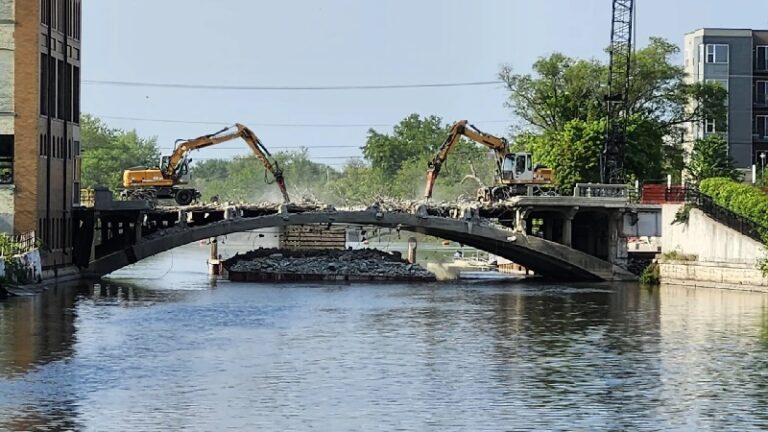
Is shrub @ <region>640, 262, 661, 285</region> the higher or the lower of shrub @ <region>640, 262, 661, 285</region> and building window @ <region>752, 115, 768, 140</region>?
the lower

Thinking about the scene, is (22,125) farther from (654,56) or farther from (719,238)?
(654,56)

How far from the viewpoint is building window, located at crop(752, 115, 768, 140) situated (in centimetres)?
15900

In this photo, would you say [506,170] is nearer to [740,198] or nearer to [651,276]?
[651,276]

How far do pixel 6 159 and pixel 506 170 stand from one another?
34988mm

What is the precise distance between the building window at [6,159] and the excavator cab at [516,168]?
34.9 metres

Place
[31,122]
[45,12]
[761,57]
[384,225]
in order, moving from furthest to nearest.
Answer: [761,57], [384,225], [45,12], [31,122]

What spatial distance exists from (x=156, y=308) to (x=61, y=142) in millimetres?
21292

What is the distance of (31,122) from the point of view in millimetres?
97250

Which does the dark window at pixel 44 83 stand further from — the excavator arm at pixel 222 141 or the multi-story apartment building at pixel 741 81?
the multi-story apartment building at pixel 741 81

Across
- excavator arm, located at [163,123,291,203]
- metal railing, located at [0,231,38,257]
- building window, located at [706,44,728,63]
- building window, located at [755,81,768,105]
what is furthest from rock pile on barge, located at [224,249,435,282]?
building window, located at [755,81,768,105]

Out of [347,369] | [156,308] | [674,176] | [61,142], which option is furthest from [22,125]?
[674,176]

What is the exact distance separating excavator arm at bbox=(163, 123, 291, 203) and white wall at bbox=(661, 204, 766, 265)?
23874 mm

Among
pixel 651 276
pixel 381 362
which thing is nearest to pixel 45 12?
pixel 651 276

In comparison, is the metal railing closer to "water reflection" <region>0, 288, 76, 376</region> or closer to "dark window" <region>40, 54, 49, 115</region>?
"water reflection" <region>0, 288, 76, 376</region>
